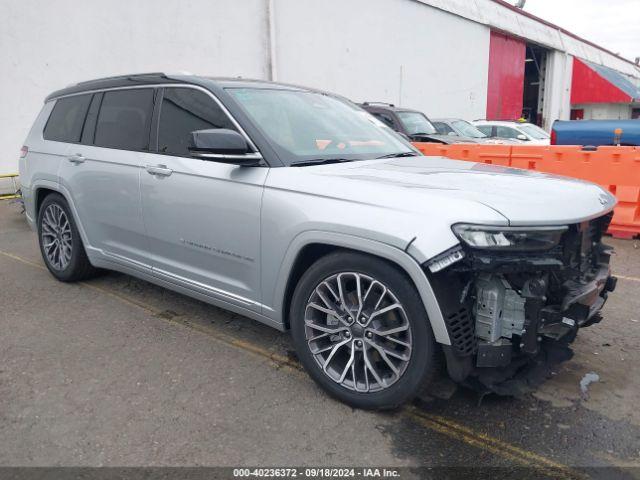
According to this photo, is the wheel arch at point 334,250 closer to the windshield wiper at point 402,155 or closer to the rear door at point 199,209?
the rear door at point 199,209

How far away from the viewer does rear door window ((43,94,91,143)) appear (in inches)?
178

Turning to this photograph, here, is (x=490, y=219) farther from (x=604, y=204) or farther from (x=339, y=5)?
(x=339, y=5)

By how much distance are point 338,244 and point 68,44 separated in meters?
10.6

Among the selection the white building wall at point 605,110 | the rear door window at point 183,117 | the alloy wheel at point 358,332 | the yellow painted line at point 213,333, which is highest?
the white building wall at point 605,110

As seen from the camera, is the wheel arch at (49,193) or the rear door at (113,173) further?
the wheel arch at (49,193)

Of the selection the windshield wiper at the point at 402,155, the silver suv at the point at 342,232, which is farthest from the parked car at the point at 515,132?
the silver suv at the point at 342,232

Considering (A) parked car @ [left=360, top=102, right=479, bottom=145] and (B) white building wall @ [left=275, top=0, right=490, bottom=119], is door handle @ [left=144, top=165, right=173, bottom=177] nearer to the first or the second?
(A) parked car @ [left=360, top=102, right=479, bottom=145]

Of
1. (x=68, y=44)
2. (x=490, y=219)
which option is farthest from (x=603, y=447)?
(x=68, y=44)

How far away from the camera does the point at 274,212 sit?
2.94 m

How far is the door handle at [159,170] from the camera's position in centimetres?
354

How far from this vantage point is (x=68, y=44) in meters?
10.9

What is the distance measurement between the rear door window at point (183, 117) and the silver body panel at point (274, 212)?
4.9 inches

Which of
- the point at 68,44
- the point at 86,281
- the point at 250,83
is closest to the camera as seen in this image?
the point at 250,83

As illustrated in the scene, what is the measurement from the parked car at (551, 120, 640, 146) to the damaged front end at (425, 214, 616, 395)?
888 cm
